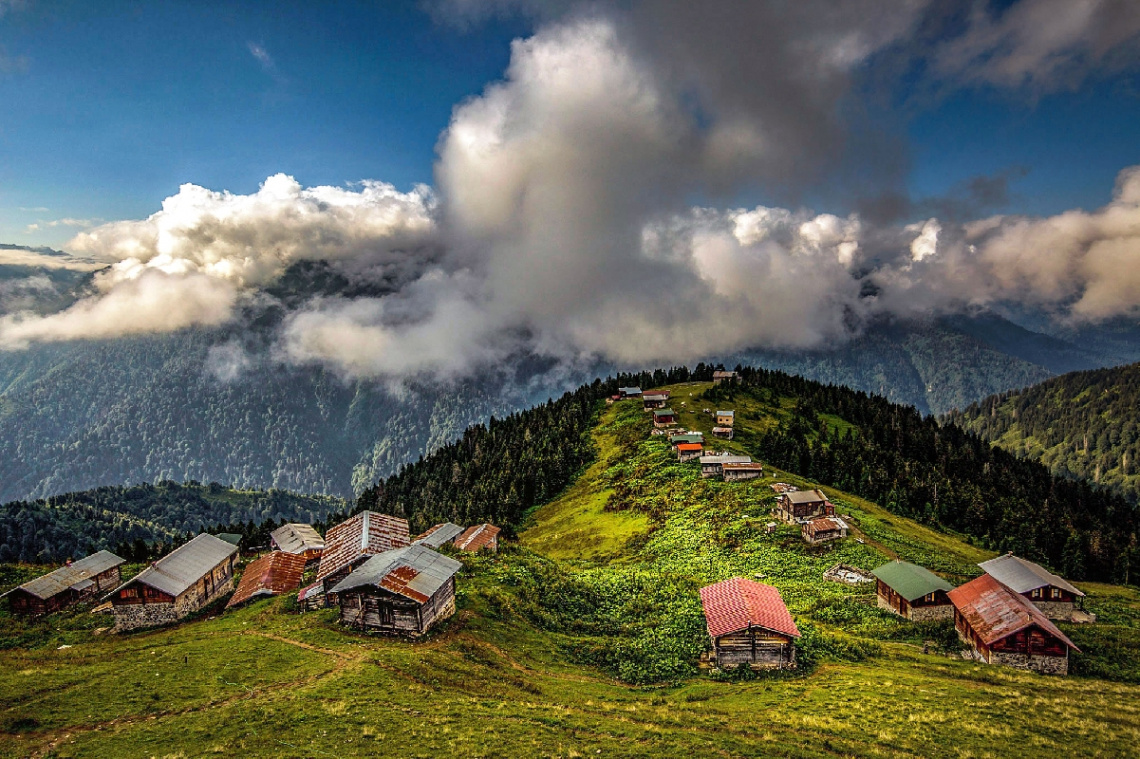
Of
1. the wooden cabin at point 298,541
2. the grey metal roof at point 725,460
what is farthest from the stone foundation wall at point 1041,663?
the wooden cabin at point 298,541

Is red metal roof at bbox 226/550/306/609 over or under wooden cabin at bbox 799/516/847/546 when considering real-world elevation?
under

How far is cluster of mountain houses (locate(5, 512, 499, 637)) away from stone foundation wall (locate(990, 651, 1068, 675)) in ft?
151

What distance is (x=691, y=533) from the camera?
93.2m

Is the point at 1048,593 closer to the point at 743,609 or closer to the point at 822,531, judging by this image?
the point at 822,531

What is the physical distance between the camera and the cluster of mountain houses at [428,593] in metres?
43.2

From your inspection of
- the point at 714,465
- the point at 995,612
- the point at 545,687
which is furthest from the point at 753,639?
the point at 714,465

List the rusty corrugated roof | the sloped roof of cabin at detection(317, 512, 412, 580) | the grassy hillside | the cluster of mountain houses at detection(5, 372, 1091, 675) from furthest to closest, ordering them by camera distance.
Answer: the rusty corrugated roof < the sloped roof of cabin at detection(317, 512, 412, 580) < the cluster of mountain houses at detection(5, 372, 1091, 675) < the grassy hillside

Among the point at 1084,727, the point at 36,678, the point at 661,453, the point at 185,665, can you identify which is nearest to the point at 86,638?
the point at 36,678

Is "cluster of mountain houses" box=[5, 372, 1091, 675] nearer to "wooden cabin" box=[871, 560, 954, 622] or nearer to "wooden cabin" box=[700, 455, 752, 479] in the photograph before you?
"wooden cabin" box=[871, 560, 954, 622]

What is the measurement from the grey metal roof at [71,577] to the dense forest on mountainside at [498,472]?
56778mm

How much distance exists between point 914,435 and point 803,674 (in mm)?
146028

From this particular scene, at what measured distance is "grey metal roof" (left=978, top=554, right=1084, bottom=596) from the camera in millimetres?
58281

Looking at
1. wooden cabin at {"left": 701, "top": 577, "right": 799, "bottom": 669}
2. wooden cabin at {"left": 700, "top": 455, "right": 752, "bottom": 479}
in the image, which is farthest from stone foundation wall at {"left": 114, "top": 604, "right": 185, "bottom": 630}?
wooden cabin at {"left": 700, "top": 455, "right": 752, "bottom": 479}

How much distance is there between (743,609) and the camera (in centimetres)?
4406
